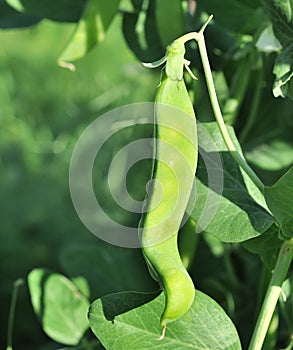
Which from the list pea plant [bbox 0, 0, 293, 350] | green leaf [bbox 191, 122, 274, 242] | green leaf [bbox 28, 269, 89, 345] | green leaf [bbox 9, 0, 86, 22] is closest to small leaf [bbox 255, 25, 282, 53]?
pea plant [bbox 0, 0, 293, 350]

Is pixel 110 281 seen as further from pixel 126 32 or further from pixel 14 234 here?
pixel 14 234

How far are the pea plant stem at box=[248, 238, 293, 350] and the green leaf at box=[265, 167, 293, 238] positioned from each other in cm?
3

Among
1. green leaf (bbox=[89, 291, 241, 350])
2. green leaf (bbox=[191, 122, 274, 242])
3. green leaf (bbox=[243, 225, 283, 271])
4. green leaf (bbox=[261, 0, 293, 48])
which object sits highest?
green leaf (bbox=[261, 0, 293, 48])

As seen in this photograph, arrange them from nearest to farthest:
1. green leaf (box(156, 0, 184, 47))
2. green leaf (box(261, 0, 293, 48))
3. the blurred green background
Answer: green leaf (box(261, 0, 293, 48)) < green leaf (box(156, 0, 184, 47)) < the blurred green background

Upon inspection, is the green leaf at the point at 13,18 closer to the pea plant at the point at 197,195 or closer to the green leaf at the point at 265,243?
the pea plant at the point at 197,195

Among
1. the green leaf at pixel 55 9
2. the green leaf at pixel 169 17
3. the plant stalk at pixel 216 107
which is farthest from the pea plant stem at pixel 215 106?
the green leaf at pixel 55 9

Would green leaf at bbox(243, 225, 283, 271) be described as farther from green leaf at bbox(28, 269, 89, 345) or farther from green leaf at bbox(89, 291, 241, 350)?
green leaf at bbox(28, 269, 89, 345)

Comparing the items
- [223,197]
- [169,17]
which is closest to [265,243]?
[223,197]

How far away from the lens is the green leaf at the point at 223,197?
651 millimetres

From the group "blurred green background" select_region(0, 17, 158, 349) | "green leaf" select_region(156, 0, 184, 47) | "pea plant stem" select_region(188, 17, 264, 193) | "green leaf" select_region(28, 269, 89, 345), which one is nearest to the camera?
"pea plant stem" select_region(188, 17, 264, 193)

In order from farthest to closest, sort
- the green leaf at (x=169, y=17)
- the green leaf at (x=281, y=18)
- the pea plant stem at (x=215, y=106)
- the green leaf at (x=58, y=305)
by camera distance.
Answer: the green leaf at (x=58, y=305)
the green leaf at (x=169, y=17)
the green leaf at (x=281, y=18)
the pea plant stem at (x=215, y=106)

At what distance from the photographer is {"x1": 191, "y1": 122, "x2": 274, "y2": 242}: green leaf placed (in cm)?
65

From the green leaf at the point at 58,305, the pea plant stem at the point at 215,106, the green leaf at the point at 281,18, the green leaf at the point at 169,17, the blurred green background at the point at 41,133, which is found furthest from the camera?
the blurred green background at the point at 41,133

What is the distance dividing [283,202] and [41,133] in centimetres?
198
